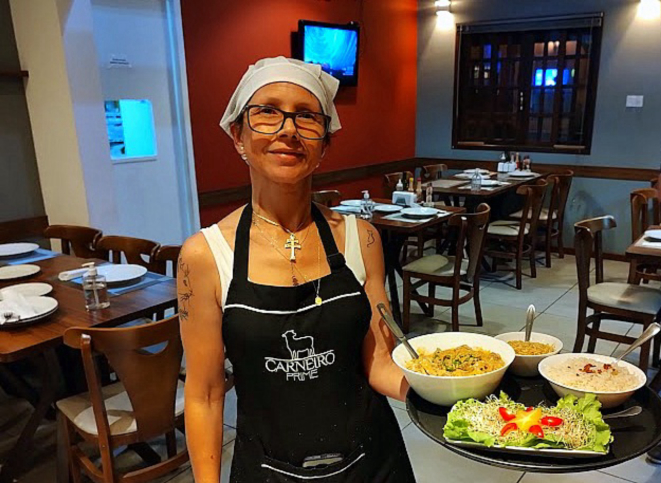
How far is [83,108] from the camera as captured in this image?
10.4ft

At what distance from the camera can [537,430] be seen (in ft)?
2.80

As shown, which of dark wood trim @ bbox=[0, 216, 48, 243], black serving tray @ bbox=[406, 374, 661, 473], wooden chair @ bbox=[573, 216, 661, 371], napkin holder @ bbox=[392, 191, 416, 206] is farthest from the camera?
napkin holder @ bbox=[392, 191, 416, 206]

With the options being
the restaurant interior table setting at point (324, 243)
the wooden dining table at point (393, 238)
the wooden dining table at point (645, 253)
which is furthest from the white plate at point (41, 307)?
the wooden dining table at point (645, 253)

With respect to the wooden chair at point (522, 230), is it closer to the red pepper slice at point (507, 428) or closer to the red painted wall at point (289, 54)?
the red painted wall at point (289, 54)

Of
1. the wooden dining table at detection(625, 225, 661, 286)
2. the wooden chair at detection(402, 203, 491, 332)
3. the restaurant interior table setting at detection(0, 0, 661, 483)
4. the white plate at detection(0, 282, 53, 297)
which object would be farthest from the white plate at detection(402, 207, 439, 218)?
the white plate at detection(0, 282, 53, 297)

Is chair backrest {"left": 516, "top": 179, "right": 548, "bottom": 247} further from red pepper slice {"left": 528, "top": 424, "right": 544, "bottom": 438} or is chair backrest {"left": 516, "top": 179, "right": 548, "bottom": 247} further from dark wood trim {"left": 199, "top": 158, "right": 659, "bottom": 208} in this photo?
red pepper slice {"left": 528, "top": 424, "right": 544, "bottom": 438}

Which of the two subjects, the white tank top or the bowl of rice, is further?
the white tank top

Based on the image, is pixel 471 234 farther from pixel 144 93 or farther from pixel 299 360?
pixel 299 360

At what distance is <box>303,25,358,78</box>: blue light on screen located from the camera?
4898mm

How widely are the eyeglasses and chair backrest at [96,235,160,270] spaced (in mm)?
1929

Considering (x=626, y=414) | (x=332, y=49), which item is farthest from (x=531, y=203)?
(x=626, y=414)

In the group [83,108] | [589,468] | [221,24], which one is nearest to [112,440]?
[589,468]

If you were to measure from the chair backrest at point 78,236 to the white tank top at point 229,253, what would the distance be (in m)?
2.38

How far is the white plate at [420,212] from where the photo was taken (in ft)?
12.3
